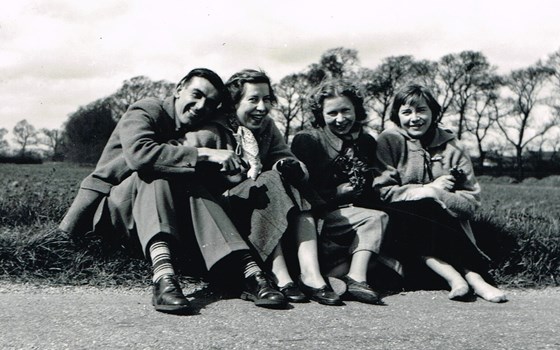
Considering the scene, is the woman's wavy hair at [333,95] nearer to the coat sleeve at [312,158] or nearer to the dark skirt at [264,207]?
the coat sleeve at [312,158]

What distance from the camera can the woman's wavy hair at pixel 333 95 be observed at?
12.9ft

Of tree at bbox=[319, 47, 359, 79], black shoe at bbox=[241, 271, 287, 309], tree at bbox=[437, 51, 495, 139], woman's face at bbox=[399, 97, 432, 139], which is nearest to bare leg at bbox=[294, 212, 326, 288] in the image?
black shoe at bbox=[241, 271, 287, 309]

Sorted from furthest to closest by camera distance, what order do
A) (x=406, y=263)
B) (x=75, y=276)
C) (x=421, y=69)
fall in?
(x=421, y=69) < (x=406, y=263) < (x=75, y=276)

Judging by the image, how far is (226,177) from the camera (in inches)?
131

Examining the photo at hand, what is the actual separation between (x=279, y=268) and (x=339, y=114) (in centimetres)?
123

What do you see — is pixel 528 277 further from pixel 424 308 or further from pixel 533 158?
pixel 533 158

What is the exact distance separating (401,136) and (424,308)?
1369mm

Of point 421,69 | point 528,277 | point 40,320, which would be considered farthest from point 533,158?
point 40,320

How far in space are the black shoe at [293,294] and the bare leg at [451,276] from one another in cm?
95

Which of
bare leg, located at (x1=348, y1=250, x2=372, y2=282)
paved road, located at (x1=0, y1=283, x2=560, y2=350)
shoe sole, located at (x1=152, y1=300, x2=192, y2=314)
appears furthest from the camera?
bare leg, located at (x1=348, y1=250, x2=372, y2=282)

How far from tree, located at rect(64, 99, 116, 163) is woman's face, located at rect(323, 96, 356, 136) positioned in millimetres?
25938

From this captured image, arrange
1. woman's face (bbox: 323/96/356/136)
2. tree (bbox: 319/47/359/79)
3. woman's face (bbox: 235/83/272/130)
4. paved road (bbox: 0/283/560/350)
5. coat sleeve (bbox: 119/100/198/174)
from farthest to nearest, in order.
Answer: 1. tree (bbox: 319/47/359/79)
2. woman's face (bbox: 323/96/356/136)
3. woman's face (bbox: 235/83/272/130)
4. coat sleeve (bbox: 119/100/198/174)
5. paved road (bbox: 0/283/560/350)

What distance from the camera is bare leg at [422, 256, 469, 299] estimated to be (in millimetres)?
3369

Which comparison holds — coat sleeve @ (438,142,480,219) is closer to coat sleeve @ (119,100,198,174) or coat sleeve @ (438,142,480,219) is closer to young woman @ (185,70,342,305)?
young woman @ (185,70,342,305)
